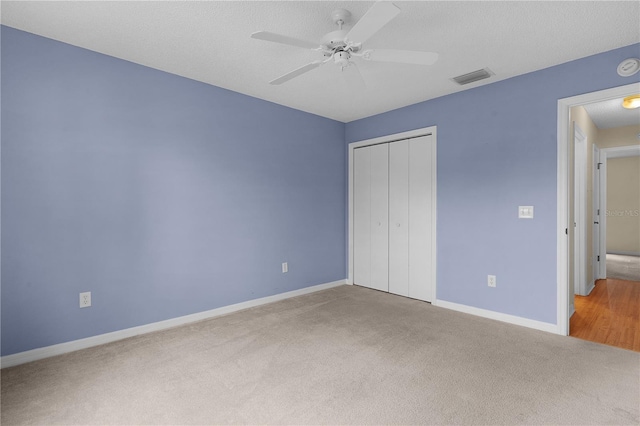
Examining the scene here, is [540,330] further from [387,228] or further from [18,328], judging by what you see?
[18,328]

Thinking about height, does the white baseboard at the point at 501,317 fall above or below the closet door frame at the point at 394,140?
below

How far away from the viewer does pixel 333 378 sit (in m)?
2.15

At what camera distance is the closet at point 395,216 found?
393cm

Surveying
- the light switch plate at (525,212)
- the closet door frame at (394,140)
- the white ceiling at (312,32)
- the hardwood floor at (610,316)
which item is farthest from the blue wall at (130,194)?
the hardwood floor at (610,316)

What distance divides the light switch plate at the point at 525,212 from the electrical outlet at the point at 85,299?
156 inches

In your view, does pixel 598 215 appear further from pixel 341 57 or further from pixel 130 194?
pixel 130 194

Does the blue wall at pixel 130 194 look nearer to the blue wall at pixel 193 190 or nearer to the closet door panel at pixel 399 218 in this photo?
the blue wall at pixel 193 190

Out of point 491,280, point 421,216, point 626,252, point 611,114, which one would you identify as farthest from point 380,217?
point 626,252

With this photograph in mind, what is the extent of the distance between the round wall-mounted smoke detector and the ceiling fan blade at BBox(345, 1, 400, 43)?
87.5 inches

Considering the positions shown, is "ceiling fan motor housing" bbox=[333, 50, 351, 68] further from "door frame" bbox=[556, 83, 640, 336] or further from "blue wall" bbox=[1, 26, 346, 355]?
"door frame" bbox=[556, 83, 640, 336]

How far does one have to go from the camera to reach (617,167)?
23.6 ft

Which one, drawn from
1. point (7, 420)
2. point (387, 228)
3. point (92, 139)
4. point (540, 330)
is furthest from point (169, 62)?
point (540, 330)

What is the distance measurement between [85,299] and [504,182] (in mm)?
3988

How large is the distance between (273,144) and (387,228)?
188cm
